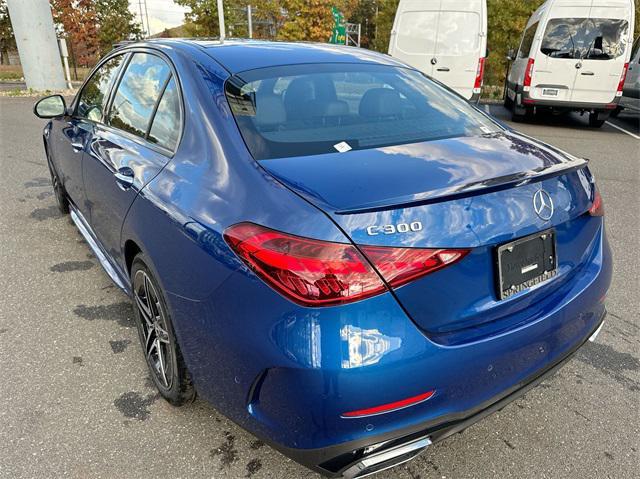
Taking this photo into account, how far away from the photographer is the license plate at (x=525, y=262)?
166cm

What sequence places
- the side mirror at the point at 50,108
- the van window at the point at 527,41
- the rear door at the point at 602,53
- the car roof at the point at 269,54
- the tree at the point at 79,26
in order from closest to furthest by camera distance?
the car roof at the point at 269,54 → the side mirror at the point at 50,108 → the rear door at the point at 602,53 → the van window at the point at 527,41 → the tree at the point at 79,26

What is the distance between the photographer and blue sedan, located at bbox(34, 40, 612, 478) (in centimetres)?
148

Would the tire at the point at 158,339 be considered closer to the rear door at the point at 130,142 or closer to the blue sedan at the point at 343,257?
the blue sedan at the point at 343,257

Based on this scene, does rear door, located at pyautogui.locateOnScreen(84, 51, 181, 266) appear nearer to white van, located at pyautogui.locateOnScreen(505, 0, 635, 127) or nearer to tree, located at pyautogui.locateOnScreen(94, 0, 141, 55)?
white van, located at pyautogui.locateOnScreen(505, 0, 635, 127)

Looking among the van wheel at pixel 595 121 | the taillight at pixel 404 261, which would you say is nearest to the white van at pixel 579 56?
the van wheel at pixel 595 121

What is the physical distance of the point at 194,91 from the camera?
85.4 inches

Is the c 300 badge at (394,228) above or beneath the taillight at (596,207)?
above

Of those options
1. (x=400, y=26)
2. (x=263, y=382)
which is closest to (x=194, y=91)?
(x=263, y=382)

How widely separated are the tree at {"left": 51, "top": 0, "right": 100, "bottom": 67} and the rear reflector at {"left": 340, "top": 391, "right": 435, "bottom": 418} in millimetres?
39487

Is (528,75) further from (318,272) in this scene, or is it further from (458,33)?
(318,272)

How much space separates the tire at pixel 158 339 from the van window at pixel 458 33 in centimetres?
1016

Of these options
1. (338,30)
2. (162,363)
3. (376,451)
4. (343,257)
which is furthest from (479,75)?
(338,30)

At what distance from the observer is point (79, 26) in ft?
117

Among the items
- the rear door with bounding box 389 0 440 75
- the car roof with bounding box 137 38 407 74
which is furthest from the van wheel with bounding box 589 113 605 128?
the car roof with bounding box 137 38 407 74
